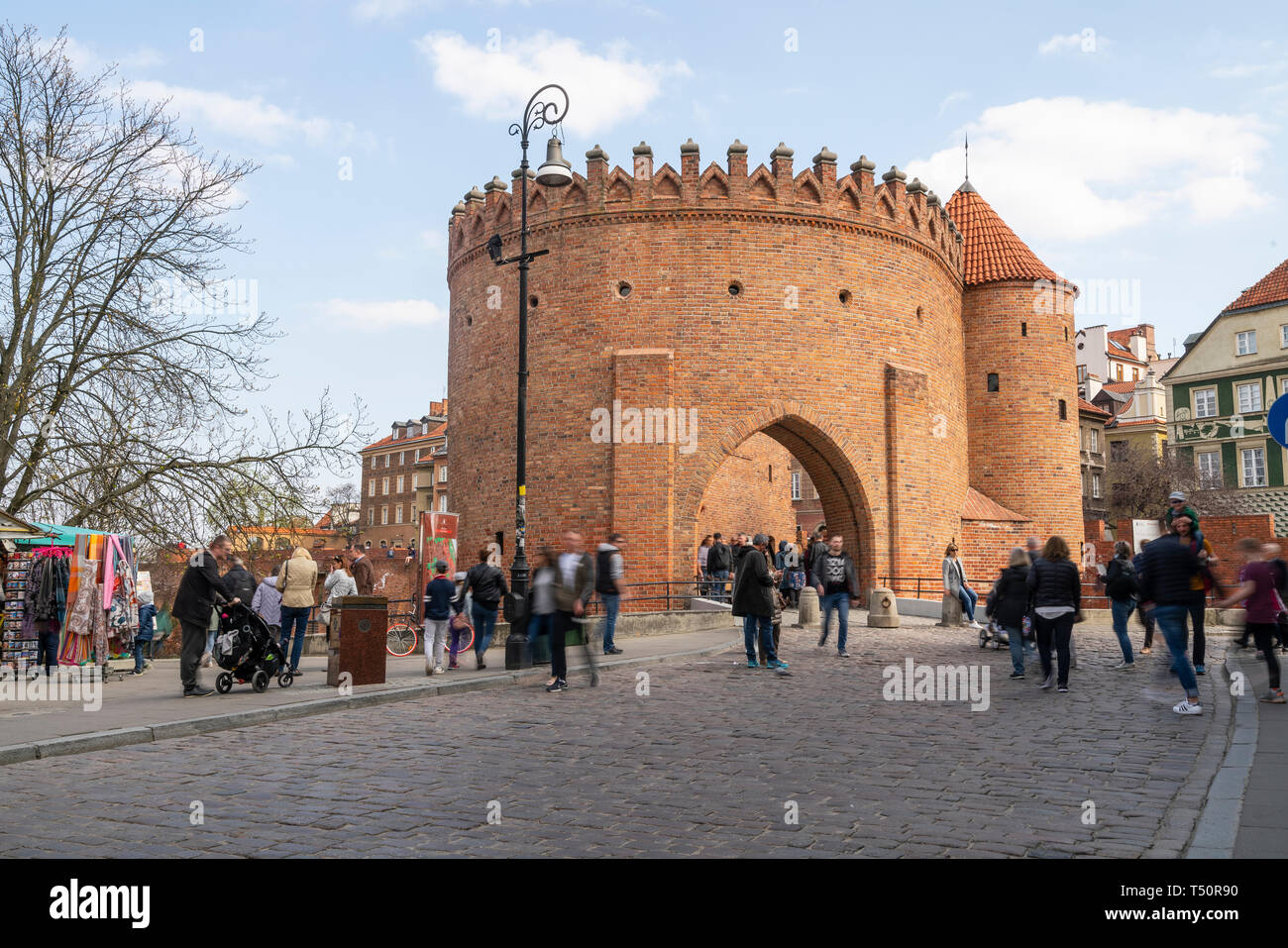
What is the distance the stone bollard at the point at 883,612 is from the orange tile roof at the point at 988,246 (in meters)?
13.7

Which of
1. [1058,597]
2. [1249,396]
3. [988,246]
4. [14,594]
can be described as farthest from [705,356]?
[1249,396]

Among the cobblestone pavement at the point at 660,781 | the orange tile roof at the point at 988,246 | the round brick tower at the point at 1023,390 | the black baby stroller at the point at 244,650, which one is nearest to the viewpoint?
the cobblestone pavement at the point at 660,781

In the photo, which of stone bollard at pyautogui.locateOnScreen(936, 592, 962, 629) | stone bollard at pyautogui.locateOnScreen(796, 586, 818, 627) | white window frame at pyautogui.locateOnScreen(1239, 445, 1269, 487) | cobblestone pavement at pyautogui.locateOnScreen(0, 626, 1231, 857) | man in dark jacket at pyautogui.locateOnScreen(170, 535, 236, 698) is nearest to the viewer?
cobblestone pavement at pyautogui.locateOnScreen(0, 626, 1231, 857)

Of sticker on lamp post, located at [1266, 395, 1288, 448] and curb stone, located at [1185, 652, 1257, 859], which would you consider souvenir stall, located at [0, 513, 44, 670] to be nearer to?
curb stone, located at [1185, 652, 1257, 859]

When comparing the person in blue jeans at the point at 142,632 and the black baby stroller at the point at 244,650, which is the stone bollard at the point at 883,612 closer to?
the black baby stroller at the point at 244,650

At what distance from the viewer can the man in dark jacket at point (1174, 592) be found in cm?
856

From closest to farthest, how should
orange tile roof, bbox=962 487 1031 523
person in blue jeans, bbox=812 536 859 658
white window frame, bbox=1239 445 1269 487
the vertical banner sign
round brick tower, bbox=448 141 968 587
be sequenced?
1. person in blue jeans, bbox=812 536 859 658
2. the vertical banner sign
3. round brick tower, bbox=448 141 968 587
4. orange tile roof, bbox=962 487 1031 523
5. white window frame, bbox=1239 445 1269 487

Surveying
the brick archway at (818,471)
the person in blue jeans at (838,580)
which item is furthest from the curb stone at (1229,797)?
the brick archway at (818,471)

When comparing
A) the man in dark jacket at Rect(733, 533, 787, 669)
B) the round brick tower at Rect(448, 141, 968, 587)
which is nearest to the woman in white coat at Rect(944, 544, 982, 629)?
the round brick tower at Rect(448, 141, 968, 587)

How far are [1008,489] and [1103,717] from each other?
20.8m

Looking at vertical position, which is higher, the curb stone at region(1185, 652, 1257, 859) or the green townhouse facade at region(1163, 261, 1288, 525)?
the green townhouse facade at region(1163, 261, 1288, 525)

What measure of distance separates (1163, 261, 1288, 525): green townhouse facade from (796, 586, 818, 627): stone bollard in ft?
103

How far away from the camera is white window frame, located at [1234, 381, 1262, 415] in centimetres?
4300
